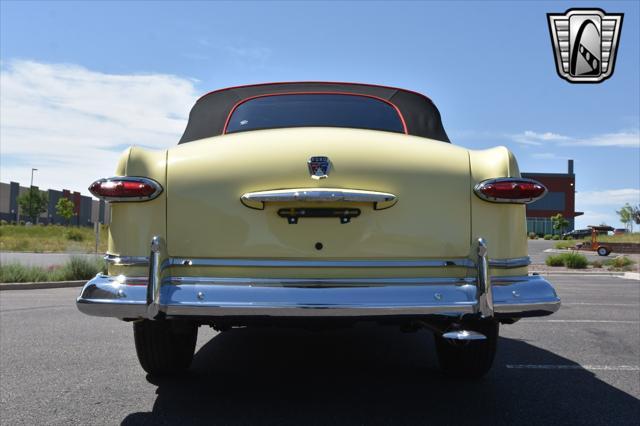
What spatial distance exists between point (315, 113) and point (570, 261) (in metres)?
20.5

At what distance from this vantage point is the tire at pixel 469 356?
363cm

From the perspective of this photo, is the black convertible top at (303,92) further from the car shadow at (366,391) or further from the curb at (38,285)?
the curb at (38,285)

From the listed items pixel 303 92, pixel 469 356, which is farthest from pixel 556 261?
pixel 303 92

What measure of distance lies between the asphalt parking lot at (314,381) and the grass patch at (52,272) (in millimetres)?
6546

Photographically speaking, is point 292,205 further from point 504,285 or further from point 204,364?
point 204,364

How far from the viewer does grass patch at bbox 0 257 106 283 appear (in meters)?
12.0

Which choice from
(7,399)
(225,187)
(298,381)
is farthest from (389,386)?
(7,399)

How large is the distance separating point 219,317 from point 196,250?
0.40 metres

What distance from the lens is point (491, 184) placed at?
2.92 m

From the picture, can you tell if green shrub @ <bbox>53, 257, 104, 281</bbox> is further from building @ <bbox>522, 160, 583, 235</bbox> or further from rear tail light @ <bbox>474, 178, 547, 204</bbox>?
building @ <bbox>522, 160, 583, 235</bbox>

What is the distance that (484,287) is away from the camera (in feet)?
8.93

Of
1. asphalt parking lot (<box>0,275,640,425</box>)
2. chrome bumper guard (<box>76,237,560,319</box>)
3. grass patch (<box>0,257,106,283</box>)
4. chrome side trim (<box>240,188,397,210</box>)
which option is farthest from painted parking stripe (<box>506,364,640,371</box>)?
A: grass patch (<box>0,257,106,283</box>)

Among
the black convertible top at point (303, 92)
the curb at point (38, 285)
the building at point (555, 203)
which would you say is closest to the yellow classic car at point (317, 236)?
the black convertible top at point (303, 92)

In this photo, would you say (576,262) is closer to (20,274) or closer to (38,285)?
(38,285)
